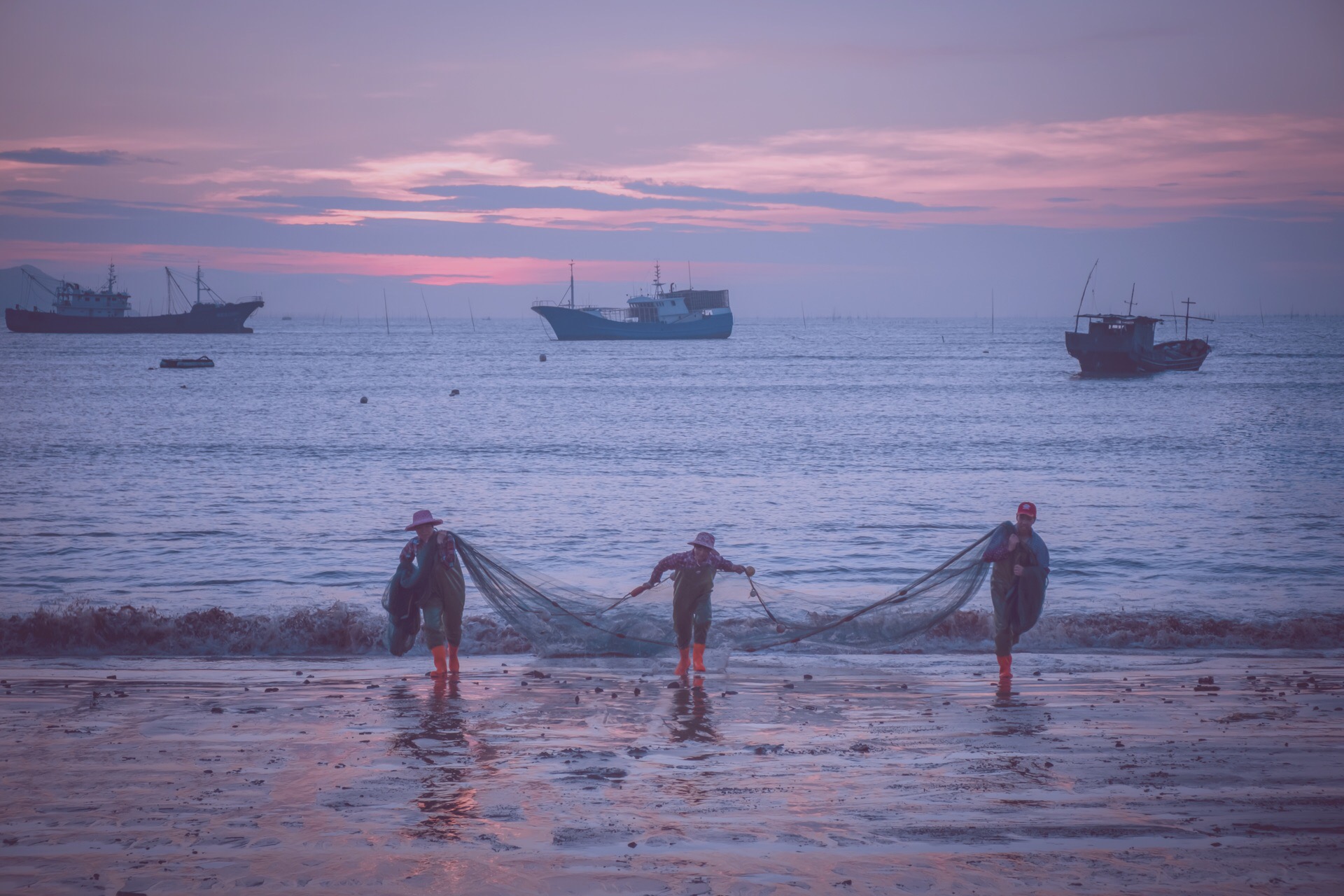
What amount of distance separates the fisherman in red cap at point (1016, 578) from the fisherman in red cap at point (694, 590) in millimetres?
2281

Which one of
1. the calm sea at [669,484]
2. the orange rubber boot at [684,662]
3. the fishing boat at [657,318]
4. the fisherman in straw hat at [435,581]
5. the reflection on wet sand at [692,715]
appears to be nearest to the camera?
the reflection on wet sand at [692,715]

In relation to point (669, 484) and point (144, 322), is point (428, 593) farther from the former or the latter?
point (144, 322)

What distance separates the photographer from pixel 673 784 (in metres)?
6.12

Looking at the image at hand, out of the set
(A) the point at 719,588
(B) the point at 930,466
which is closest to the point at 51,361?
(B) the point at 930,466

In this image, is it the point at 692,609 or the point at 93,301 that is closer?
the point at 692,609

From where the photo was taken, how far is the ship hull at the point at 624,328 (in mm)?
122625

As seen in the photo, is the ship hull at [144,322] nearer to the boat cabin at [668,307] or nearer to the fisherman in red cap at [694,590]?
the boat cabin at [668,307]

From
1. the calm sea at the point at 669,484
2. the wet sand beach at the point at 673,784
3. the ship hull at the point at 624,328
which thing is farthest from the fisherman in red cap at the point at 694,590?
Answer: the ship hull at the point at 624,328

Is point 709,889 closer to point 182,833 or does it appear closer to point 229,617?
point 182,833

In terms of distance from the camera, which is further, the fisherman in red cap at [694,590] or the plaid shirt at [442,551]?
the fisherman in red cap at [694,590]

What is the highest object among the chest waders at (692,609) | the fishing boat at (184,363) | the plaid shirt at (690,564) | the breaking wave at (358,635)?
the fishing boat at (184,363)

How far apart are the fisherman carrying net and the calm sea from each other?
18.1ft

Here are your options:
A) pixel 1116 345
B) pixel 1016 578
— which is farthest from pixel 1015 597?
pixel 1116 345

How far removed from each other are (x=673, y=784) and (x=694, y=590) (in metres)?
3.06
